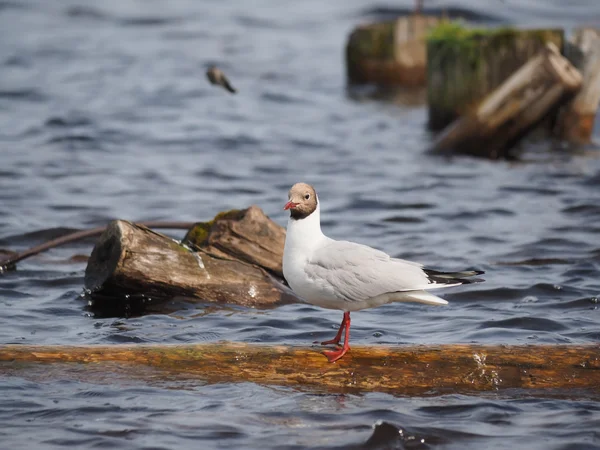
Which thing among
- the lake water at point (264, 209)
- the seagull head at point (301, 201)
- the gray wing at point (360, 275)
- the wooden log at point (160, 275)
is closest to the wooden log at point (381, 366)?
the lake water at point (264, 209)

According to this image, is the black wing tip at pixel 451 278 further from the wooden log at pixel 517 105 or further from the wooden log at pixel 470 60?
the wooden log at pixel 470 60

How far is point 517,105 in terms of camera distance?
43.8 feet

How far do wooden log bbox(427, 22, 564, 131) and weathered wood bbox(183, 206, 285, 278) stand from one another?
6784 mm

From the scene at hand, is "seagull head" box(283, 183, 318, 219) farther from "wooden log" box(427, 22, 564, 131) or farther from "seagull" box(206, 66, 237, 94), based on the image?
"seagull" box(206, 66, 237, 94)

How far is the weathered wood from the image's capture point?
8359 mm

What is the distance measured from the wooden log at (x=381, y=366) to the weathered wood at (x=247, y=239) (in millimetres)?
2540

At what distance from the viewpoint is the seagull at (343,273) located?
6051 mm

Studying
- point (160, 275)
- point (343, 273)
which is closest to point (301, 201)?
point (343, 273)

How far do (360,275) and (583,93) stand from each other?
945 centimetres

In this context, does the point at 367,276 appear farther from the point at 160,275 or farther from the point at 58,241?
the point at 58,241

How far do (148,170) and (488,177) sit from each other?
4922 mm

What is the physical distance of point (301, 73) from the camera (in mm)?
23125

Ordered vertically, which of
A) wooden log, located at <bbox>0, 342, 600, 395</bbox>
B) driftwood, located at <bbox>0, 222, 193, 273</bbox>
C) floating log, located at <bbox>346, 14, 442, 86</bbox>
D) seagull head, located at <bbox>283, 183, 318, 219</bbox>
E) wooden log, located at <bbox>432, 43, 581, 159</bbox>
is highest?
floating log, located at <bbox>346, 14, 442, 86</bbox>

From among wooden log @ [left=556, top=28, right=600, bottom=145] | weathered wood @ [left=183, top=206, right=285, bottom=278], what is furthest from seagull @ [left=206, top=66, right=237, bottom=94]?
weathered wood @ [left=183, top=206, right=285, bottom=278]
